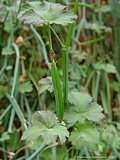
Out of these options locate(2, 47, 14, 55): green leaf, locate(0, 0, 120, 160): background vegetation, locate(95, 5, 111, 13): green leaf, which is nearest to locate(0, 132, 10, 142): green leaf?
locate(0, 0, 120, 160): background vegetation

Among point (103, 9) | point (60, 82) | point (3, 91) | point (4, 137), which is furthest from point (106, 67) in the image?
point (60, 82)

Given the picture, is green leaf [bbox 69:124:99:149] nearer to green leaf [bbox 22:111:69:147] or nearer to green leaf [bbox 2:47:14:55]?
green leaf [bbox 22:111:69:147]

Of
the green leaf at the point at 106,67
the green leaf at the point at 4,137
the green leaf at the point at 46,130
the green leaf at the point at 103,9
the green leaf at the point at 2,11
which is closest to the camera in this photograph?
the green leaf at the point at 46,130

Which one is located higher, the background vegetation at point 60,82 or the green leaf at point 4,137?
the background vegetation at point 60,82

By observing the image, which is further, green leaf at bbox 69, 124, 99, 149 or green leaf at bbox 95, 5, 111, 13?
green leaf at bbox 95, 5, 111, 13

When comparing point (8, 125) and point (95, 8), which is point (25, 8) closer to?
point (8, 125)

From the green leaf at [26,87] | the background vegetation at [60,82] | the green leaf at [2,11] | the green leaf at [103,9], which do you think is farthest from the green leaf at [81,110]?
the green leaf at [103,9]

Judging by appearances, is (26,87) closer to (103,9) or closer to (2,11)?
(2,11)

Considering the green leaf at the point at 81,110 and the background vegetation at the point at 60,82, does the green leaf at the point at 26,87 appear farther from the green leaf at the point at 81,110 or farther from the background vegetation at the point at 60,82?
the green leaf at the point at 81,110
